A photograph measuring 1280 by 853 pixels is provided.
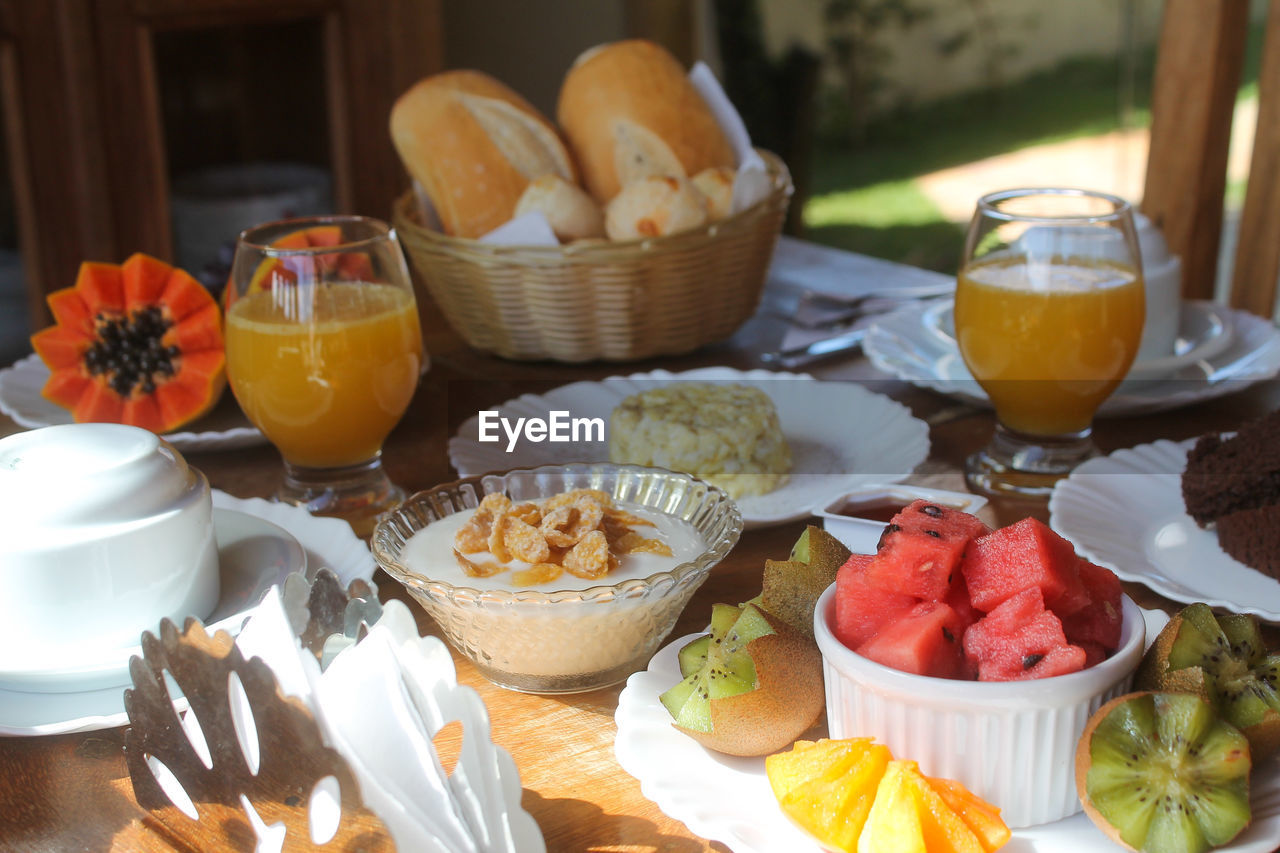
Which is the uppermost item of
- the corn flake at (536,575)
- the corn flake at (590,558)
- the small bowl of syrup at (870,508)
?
the corn flake at (590,558)

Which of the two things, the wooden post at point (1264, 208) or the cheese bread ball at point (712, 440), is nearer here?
the cheese bread ball at point (712, 440)

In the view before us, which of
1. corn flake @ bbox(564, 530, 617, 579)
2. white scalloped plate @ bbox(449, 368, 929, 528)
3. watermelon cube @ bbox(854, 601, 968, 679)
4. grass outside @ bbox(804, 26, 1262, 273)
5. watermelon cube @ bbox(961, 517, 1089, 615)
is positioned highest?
watermelon cube @ bbox(961, 517, 1089, 615)

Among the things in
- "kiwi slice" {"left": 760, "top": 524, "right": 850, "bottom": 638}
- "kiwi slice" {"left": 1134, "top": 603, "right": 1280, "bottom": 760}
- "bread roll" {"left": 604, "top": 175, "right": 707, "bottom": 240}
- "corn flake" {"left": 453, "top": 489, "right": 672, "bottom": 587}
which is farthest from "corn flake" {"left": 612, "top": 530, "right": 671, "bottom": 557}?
"bread roll" {"left": 604, "top": 175, "right": 707, "bottom": 240}

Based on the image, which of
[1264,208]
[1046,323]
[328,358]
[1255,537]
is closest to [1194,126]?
[1264,208]

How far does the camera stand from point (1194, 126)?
2.07 m

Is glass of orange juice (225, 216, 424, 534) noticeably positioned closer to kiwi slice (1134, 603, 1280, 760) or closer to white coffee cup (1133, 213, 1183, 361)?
kiwi slice (1134, 603, 1280, 760)

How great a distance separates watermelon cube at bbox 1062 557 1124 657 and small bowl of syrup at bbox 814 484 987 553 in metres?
0.25

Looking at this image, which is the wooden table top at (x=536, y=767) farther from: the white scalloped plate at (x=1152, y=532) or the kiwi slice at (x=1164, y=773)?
the kiwi slice at (x=1164, y=773)

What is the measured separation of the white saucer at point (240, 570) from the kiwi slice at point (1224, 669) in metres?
0.57

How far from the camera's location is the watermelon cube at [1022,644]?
671 mm

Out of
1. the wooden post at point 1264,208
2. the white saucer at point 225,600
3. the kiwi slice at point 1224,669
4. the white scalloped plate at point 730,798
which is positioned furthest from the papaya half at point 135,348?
the wooden post at point 1264,208

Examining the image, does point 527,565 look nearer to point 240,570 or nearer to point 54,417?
point 240,570

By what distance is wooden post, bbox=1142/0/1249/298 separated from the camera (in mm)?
1992

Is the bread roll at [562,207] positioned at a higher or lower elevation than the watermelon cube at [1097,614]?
higher
